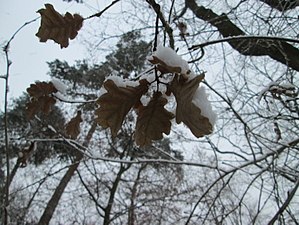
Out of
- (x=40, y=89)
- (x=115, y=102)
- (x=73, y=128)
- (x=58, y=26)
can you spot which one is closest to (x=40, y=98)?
(x=40, y=89)

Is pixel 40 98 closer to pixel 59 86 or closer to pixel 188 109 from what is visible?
pixel 59 86

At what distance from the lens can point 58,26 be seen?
66 centimetres

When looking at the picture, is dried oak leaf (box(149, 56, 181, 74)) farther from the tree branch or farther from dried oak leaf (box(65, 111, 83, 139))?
the tree branch

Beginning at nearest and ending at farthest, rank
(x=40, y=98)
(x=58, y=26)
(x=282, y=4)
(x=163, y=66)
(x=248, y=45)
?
(x=163, y=66) → (x=58, y=26) → (x=40, y=98) → (x=282, y=4) → (x=248, y=45)

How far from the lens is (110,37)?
4.11 meters

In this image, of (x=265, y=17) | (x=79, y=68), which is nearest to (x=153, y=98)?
(x=265, y=17)

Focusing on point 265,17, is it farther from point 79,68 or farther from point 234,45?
point 79,68

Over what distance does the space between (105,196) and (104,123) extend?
7029 millimetres

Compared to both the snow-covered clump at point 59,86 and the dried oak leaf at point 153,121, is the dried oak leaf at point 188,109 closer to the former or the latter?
the dried oak leaf at point 153,121

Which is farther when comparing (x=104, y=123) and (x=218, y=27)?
(x=218, y=27)

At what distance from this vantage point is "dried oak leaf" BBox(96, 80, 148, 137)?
454 mm

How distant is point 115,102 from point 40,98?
1.90ft

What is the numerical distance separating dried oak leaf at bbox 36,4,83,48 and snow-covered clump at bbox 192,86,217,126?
1.08ft

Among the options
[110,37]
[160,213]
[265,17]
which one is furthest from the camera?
[160,213]
